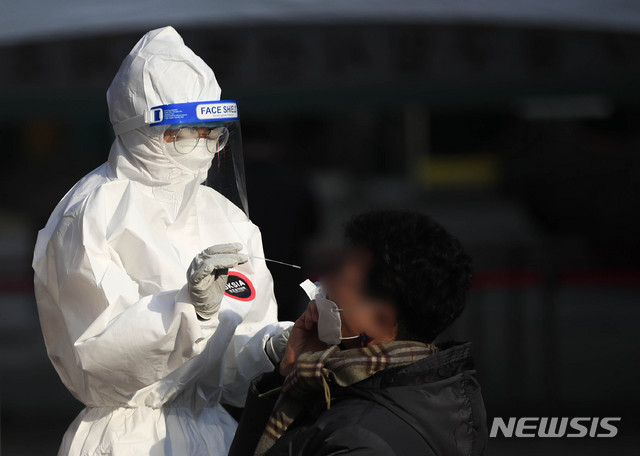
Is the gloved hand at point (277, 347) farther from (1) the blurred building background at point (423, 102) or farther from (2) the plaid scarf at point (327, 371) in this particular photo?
(2) the plaid scarf at point (327, 371)

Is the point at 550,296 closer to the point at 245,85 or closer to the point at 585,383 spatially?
the point at 585,383

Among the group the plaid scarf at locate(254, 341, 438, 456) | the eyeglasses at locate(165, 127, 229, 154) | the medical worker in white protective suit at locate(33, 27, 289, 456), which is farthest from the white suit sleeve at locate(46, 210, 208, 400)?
the eyeglasses at locate(165, 127, 229, 154)

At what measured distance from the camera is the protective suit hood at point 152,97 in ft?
8.05

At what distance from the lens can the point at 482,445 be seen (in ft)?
6.70

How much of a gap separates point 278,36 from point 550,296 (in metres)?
2.98

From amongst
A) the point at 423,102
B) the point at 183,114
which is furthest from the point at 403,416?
the point at 423,102

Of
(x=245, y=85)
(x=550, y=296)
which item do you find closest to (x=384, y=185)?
(x=550, y=296)

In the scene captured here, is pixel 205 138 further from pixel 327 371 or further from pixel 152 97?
pixel 327 371

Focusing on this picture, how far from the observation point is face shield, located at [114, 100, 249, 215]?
2414 mm

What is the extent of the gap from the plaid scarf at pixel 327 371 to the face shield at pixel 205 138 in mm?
712

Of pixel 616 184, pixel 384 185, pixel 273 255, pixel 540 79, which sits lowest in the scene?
pixel 384 185

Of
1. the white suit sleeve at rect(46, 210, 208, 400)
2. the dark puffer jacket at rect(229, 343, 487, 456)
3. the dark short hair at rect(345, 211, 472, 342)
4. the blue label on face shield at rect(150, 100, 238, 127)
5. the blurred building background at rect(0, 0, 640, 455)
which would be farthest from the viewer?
the blurred building background at rect(0, 0, 640, 455)

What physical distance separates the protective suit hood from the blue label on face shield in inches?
1.2

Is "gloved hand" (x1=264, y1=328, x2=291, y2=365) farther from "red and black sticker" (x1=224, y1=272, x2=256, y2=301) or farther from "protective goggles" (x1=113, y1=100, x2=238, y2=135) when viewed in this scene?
"protective goggles" (x1=113, y1=100, x2=238, y2=135)
